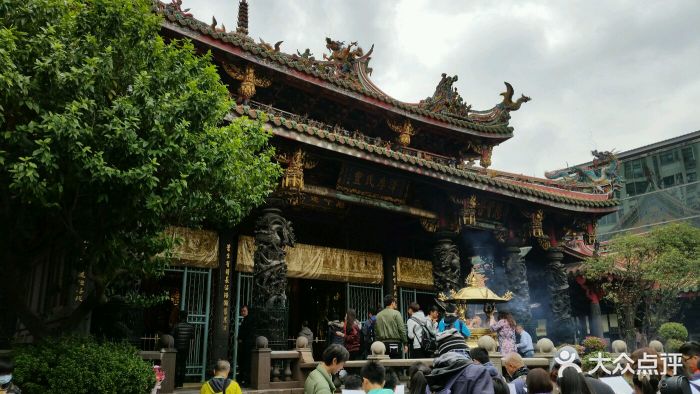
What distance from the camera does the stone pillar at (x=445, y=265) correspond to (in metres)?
13.0

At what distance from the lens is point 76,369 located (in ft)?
18.9

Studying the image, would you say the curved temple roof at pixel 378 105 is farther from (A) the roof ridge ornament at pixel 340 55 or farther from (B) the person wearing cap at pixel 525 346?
(B) the person wearing cap at pixel 525 346

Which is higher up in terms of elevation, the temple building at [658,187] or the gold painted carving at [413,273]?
the temple building at [658,187]

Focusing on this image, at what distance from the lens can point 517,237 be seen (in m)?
14.8

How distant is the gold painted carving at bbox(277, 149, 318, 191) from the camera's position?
408 inches

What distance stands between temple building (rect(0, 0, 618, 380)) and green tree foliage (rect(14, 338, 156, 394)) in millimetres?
2873

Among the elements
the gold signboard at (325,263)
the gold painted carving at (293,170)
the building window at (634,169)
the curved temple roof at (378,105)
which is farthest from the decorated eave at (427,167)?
the building window at (634,169)

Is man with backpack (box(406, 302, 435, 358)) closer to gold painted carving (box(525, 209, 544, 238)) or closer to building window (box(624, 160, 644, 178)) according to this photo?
gold painted carving (box(525, 209, 544, 238))

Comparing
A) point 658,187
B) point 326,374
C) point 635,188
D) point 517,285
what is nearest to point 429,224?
point 517,285

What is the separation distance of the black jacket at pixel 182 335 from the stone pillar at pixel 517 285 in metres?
8.20

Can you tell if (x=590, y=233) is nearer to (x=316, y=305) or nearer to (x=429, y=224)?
(x=429, y=224)

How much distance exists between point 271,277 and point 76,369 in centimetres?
461

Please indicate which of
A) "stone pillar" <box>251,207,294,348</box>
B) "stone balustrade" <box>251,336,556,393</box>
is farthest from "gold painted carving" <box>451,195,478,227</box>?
"stone pillar" <box>251,207,294,348</box>

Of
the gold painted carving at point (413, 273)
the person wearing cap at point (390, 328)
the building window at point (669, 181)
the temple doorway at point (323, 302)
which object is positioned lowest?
the person wearing cap at point (390, 328)
